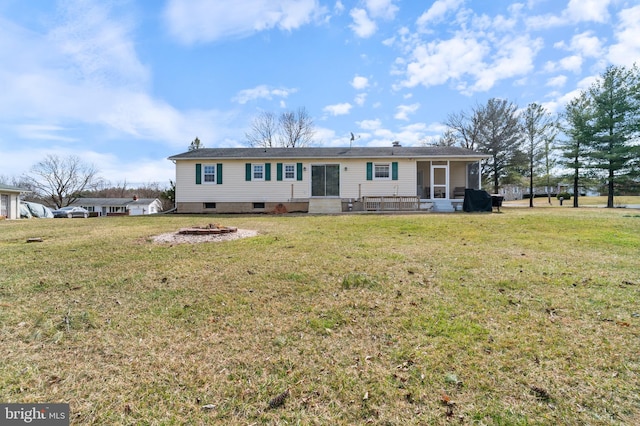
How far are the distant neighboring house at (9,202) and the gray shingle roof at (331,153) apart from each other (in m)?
12.9

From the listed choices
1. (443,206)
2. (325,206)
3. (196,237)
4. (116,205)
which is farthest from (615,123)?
(116,205)

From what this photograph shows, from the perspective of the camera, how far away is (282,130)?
35.7 metres

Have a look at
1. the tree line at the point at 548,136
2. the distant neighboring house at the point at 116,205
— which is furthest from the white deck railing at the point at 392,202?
the distant neighboring house at the point at 116,205

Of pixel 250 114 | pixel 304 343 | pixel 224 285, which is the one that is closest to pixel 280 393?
pixel 304 343

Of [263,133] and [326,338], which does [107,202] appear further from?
[326,338]

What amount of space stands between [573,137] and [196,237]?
27.3 metres

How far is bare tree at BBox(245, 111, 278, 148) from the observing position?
3547 centimetres

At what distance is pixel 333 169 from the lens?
1745 cm

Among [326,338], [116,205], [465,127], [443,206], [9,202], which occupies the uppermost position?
[465,127]

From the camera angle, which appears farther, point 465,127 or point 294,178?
point 465,127

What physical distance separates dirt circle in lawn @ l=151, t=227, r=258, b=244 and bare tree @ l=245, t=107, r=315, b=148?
28.6 m

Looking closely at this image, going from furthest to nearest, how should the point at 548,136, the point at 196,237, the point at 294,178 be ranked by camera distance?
the point at 548,136 < the point at 294,178 < the point at 196,237

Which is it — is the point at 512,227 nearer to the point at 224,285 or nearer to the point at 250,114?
the point at 224,285

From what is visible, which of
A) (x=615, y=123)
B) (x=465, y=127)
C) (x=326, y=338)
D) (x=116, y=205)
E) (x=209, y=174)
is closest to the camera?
(x=326, y=338)
